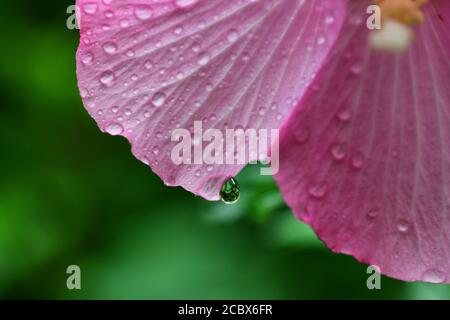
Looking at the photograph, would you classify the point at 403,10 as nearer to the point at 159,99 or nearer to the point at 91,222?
the point at 159,99

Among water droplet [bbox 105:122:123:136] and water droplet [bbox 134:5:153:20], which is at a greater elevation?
water droplet [bbox 134:5:153:20]

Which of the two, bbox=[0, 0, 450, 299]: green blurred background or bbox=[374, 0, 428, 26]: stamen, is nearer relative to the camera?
bbox=[374, 0, 428, 26]: stamen

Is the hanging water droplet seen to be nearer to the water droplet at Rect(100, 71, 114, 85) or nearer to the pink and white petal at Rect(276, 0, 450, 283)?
the pink and white petal at Rect(276, 0, 450, 283)

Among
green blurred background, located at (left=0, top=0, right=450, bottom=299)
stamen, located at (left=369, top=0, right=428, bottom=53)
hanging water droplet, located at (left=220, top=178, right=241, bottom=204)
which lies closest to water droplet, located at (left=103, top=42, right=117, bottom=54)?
hanging water droplet, located at (left=220, top=178, right=241, bottom=204)

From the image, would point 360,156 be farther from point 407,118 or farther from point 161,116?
point 161,116

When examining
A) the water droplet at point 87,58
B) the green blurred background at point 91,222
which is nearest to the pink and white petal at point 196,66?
the water droplet at point 87,58

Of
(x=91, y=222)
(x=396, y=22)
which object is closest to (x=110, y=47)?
(x=396, y=22)

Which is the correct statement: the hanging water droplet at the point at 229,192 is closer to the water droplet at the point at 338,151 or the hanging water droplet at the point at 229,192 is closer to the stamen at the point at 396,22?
the water droplet at the point at 338,151

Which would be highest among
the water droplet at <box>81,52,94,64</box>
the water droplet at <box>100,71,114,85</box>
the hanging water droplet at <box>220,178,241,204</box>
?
the water droplet at <box>81,52,94,64</box>
